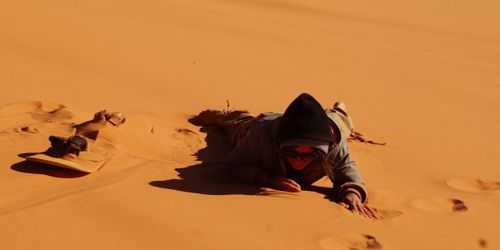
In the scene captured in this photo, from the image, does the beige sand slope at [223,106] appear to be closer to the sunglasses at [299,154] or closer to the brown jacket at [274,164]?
the brown jacket at [274,164]

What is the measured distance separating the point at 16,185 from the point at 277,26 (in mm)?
6471

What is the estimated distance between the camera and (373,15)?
1123cm

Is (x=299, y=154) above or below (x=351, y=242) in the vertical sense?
above

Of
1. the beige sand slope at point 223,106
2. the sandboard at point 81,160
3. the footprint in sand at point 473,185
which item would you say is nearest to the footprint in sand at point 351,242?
the beige sand slope at point 223,106

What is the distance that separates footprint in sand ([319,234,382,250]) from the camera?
2.83 meters

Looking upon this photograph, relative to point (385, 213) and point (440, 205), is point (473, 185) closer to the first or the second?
point (440, 205)

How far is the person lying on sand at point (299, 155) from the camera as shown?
125 inches

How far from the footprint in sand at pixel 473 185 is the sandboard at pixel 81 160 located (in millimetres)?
2048

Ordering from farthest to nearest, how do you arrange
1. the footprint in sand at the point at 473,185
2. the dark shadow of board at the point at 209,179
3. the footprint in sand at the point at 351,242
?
1. the footprint in sand at the point at 473,185
2. the dark shadow of board at the point at 209,179
3. the footprint in sand at the point at 351,242

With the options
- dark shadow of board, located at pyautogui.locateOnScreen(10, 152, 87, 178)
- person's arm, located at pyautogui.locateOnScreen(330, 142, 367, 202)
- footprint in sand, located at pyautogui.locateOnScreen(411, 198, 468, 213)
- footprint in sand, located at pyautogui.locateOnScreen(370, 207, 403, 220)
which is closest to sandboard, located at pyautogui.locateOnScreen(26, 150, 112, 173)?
dark shadow of board, located at pyautogui.locateOnScreen(10, 152, 87, 178)

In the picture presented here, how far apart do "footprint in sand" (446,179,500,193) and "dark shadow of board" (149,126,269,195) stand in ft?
4.14

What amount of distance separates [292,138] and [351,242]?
600 millimetres

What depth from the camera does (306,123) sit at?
3148 millimetres

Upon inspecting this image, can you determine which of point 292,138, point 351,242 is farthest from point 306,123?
point 351,242
